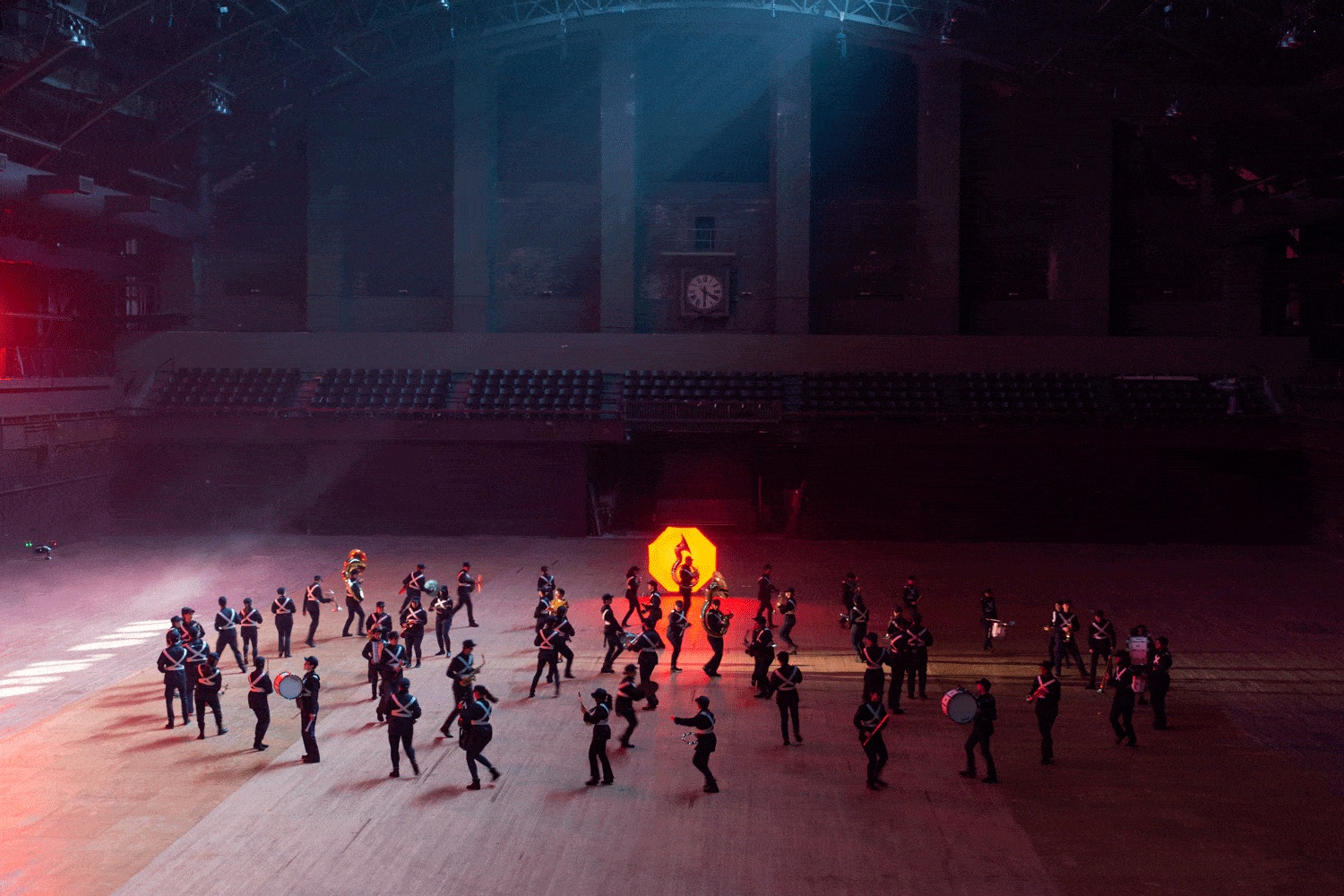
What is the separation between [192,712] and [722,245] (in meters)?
23.4

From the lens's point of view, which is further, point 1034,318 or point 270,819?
point 1034,318

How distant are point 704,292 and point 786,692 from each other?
2172cm

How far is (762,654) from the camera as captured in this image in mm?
15133

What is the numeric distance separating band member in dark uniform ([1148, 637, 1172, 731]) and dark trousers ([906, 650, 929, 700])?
10.3 feet

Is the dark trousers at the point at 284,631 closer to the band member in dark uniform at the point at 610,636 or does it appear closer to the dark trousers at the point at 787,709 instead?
the band member in dark uniform at the point at 610,636

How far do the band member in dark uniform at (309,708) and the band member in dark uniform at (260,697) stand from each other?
681 millimetres

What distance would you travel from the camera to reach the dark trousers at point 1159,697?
46.1 feet

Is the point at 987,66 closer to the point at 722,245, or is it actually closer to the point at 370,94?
the point at 722,245

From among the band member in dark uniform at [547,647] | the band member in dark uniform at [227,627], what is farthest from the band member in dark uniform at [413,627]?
the band member in dark uniform at [227,627]

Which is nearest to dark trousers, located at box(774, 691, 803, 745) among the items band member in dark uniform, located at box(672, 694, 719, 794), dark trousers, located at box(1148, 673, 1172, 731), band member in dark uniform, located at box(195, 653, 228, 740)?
band member in dark uniform, located at box(672, 694, 719, 794)

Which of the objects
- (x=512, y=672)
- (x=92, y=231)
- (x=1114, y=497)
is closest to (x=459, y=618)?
(x=512, y=672)

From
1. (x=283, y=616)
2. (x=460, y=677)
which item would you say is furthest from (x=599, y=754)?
(x=283, y=616)

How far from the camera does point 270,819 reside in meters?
11.2

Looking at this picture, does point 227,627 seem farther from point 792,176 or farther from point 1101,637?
point 792,176
